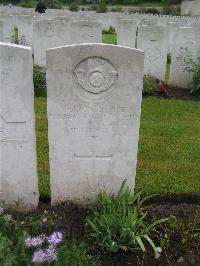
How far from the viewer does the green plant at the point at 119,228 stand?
11.9 ft

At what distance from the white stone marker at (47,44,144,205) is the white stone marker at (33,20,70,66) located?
6988 millimetres

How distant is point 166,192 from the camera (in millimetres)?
4770

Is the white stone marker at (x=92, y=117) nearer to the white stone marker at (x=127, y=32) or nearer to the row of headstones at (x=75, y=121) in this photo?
the row of headstones at (x=75, y=121)

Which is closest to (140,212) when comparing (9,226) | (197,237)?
(197,237)

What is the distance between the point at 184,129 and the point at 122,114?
317 centimetres

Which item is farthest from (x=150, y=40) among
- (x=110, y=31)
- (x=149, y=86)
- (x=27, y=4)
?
(x=27, y=4)

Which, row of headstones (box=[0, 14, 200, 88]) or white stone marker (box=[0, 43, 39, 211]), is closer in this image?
white stone marker (box=[0, 43, 39, 211])

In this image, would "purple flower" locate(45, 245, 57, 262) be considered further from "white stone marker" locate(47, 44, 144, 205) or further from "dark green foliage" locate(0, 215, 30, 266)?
"white stone marker" locate(47, 44, 144, 205)

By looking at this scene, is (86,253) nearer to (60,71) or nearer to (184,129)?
(60,71)

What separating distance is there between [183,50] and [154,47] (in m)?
0.73

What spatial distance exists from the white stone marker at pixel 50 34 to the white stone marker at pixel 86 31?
10.4 inches

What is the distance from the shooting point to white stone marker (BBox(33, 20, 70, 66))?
10.6 m

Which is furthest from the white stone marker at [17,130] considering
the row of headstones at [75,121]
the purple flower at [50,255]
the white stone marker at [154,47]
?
the white stone marker at [154,47]

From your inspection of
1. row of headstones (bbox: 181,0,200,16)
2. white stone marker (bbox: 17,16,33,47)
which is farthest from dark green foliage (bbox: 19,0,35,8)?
white stone marker (bbox: 17,16,33,47)
